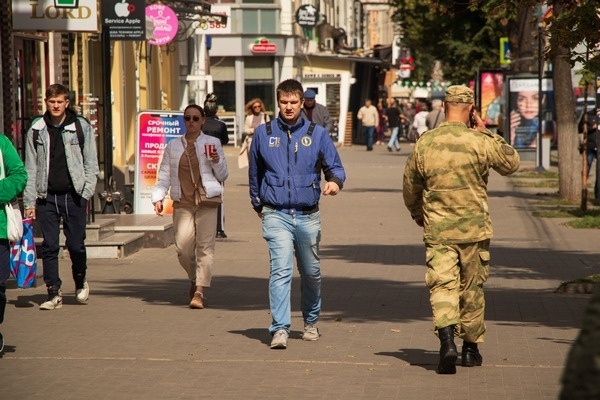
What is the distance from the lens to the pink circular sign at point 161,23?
950 inches

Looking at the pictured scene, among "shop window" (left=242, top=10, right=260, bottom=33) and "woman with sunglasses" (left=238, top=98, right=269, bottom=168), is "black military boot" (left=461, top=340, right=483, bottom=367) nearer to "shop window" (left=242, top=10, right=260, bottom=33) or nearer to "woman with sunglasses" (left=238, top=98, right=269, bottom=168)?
"woman with sunglasses" (left=238, top=98, right=269, bottom=168)

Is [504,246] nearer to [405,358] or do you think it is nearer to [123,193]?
[123,193]

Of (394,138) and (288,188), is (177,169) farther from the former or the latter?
(394,138)

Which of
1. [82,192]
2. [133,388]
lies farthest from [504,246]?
[133,388]

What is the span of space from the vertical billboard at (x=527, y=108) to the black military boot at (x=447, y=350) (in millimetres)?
25617

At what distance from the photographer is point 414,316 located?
360 inches

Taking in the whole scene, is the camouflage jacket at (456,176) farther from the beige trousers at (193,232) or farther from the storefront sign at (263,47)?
the storefront sign at (263,47)

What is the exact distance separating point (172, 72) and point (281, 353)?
29483mm

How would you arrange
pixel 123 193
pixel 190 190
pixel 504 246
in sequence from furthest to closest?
pixel 123 193 < pixel 504 246 < pixel 190 190

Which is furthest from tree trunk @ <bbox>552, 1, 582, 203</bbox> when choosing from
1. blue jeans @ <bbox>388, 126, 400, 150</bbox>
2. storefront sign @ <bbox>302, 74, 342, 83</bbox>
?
storefront sign @ <bbox>302, 74, 342, 83</bbox>

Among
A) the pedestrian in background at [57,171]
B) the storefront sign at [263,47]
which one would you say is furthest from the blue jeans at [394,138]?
the pedestrian in background at [57,171]

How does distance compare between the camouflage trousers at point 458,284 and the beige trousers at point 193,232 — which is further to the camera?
the beige trousers at point 193,232

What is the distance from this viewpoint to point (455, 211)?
6754 millimetres

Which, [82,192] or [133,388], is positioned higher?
[82,192]
